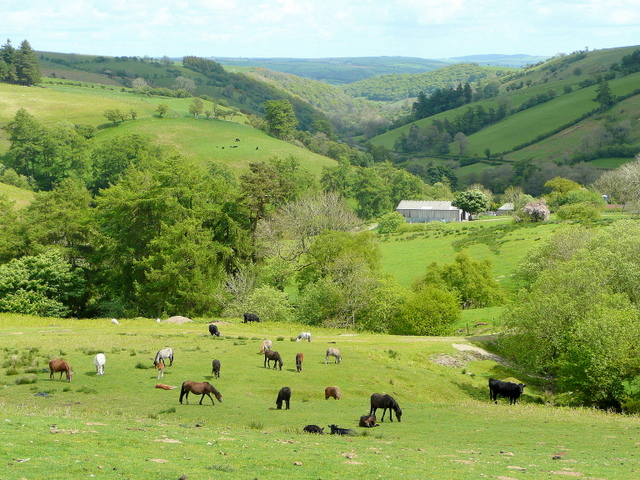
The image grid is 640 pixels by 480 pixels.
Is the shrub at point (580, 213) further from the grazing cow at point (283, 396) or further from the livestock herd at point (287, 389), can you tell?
the grazing cow at point (283, 396)

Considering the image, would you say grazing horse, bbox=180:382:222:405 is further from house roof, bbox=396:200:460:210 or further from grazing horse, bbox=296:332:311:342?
house roof, bbox=396:200:460:210

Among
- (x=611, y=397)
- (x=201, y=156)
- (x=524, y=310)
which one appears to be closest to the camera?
(x=611, y=397)

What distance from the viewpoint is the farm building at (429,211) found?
170875 millimetres

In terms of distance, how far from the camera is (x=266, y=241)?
274ft

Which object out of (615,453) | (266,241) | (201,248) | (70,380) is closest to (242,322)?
(201,248)

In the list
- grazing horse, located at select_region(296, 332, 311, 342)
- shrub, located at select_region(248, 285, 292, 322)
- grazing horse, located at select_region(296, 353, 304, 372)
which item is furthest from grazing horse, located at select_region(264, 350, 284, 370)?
shrub, located at select_region(248, 285, 292, 322)

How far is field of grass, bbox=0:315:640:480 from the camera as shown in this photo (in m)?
16.9

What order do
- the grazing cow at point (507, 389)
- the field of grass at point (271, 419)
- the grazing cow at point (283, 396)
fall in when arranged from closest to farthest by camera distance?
the field of grass at point (271, 419), the grazing cow at point (283, 396), the grazing cow at point (507, 389)

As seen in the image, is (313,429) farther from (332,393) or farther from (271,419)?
(332,393)

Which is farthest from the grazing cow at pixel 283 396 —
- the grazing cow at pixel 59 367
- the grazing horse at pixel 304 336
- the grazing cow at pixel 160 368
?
the grazing horse at pixel 304 336

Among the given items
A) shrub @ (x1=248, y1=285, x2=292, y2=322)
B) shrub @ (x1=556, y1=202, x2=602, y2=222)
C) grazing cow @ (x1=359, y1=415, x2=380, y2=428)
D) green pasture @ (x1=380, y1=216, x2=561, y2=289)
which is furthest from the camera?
shrub @ (x1=556, y1=202, x2=602, y2=222)

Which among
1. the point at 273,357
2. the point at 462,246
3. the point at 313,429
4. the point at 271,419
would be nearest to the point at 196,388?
the point at 271,419

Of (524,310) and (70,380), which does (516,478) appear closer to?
(70,380)

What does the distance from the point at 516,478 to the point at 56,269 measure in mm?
64992
